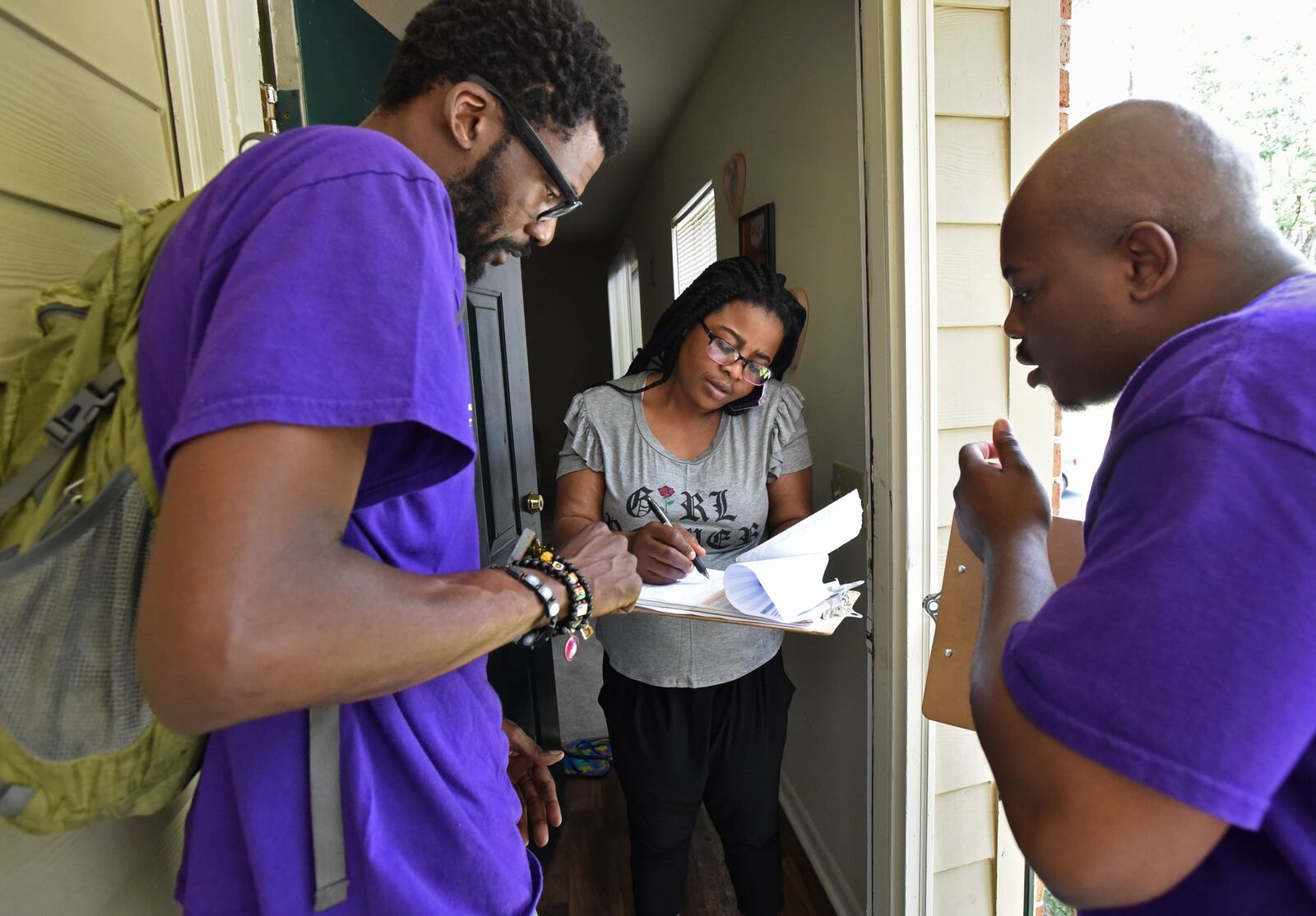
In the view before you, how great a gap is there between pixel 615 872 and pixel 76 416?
7.14 ft

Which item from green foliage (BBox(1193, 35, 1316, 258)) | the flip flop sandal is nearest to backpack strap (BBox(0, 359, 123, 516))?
green foliage (BBox(1193, 35, 1316, 258))

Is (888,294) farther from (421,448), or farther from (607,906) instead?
(607,906)

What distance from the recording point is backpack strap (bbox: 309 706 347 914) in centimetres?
58

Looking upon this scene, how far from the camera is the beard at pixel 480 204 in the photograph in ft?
2.40

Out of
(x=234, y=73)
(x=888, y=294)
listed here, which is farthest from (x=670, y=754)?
(x=234, y=73)

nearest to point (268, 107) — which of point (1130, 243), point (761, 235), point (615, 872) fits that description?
point (1130, 243)

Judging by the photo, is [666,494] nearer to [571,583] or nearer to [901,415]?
[901,415]

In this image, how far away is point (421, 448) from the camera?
19.9 inches

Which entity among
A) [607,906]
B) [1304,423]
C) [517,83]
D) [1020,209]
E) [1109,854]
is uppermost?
[517,83]

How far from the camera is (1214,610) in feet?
1.43

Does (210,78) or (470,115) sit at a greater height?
(210,78)

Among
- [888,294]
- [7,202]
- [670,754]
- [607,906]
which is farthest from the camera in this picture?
[607,906]

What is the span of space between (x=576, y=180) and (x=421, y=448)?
1.58 feet

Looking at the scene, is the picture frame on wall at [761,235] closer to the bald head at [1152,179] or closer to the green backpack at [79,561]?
the bald head at [1152,179]
